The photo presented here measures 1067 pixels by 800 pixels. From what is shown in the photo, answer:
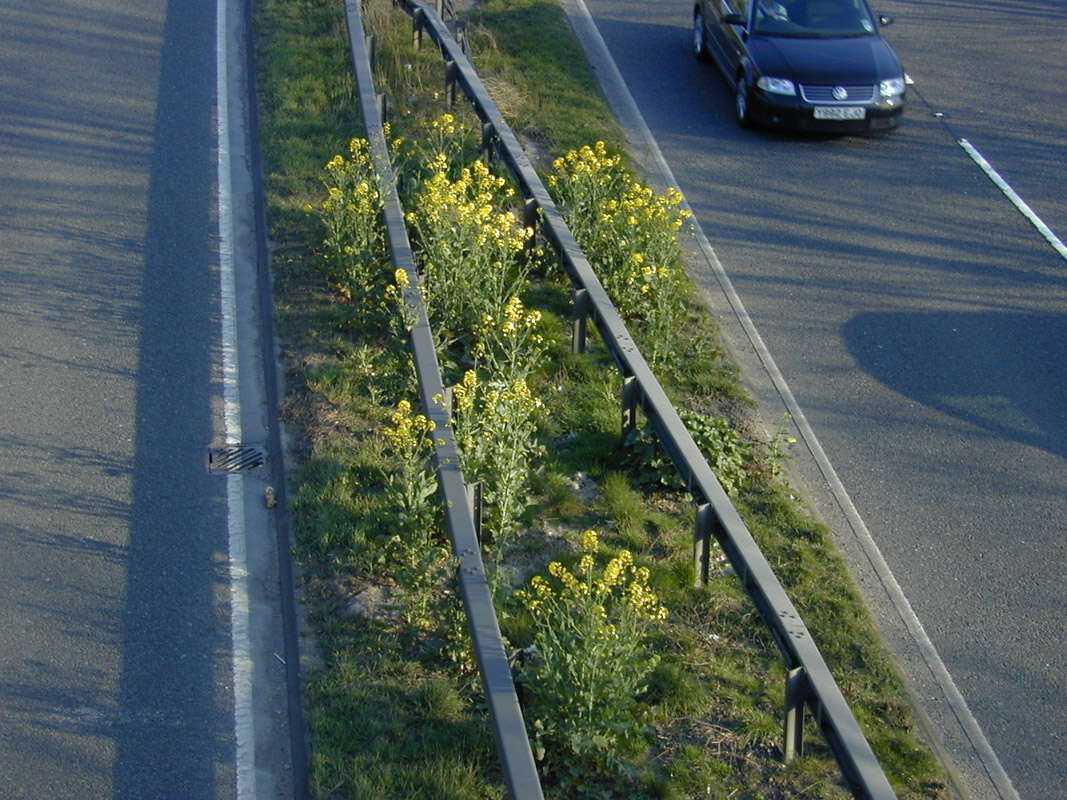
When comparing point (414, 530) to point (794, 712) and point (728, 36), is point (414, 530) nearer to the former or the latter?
point (794, 712)

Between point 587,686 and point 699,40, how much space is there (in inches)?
485

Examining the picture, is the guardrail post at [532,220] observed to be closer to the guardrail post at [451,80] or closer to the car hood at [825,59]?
the guardrail post at [451,80]

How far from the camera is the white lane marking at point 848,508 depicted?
6532mm

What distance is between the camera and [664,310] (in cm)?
972

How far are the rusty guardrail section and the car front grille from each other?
5.44m

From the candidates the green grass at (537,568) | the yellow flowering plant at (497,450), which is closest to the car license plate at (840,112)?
the green grass at (537,568)

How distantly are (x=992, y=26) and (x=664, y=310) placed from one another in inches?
457

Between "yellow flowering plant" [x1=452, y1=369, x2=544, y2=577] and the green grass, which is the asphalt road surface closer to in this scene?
the green grass

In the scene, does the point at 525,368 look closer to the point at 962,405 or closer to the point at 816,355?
the point at 816,355

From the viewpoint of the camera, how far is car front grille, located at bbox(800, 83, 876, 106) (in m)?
14.1

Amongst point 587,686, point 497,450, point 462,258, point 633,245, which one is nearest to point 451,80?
point 633,245

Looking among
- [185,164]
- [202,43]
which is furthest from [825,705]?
[202,43]

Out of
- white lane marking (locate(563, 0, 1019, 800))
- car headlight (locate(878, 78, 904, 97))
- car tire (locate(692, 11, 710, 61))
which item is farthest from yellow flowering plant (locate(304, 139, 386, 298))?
car tire (locate(692, 11, 710, 61))

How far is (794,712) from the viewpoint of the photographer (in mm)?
6109
